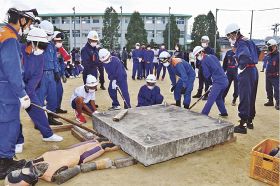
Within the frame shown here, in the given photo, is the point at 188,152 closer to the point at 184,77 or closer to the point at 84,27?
the point at 184,77

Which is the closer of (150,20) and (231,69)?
(231,69)

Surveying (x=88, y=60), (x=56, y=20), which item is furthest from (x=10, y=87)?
(x=56, y=20)

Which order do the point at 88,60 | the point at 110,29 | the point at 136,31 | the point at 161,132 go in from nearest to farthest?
1. the point at 161,132
2. the point at 88,60
3. the point at 136,31
4. the point at 110,29

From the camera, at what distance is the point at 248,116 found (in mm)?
5527

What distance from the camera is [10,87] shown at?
11.5ft

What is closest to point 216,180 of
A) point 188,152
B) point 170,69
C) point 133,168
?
point 188,152

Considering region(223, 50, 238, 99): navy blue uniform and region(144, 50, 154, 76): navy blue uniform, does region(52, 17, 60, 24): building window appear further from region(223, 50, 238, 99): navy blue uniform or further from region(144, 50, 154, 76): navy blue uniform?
region(223, 50, 238, 99): navy blue uniform

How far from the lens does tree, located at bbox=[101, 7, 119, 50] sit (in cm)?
4544

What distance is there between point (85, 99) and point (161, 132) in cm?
241

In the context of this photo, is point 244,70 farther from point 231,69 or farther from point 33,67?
point 33,67

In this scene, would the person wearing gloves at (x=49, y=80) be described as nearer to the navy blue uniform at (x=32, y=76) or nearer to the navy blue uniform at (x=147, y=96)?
the navy blue uniform at (x=32, y=76)

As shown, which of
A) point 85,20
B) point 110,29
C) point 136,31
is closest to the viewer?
point 136,31

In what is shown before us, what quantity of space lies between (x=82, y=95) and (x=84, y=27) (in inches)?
1904

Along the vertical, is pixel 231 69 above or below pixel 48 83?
above
